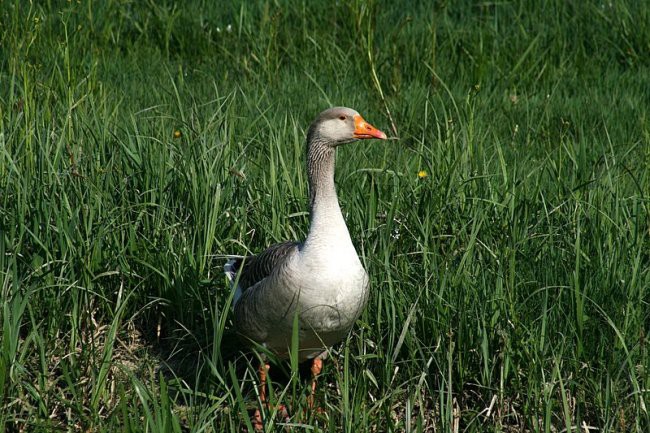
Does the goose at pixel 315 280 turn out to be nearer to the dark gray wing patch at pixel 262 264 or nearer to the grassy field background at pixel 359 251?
the dark gray wing patch at pixel 262 264

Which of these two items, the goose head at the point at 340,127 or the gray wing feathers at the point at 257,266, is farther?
the goose head at the point at 340,127

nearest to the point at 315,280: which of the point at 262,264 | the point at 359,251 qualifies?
the point at 262,264

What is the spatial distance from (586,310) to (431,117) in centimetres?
271

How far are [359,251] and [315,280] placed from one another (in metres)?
0.88

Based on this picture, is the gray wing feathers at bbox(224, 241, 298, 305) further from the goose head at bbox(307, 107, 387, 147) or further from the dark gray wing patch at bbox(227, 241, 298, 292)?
the goose head at bbox(307, 107, 387, 147)

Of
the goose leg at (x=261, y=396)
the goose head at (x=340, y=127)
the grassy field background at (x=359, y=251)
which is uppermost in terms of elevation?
the goose head at (x=340, y=127)

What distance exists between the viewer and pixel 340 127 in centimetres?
406

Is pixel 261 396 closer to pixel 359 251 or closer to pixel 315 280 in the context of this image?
pixel 315 280

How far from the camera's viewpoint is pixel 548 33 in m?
7.88

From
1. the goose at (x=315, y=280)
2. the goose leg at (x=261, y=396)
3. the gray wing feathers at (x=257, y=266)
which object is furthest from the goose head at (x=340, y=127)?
the goose leg at (x=261, y=396)

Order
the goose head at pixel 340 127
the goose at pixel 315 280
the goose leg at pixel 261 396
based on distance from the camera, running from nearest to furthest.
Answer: the goose at pixel 315 280
the goose leg at pixel 261 396
the goose head at pixel 340 127

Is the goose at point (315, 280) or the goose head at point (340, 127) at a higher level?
the goose head at point (340, 127)

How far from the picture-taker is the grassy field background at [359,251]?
12.4ft

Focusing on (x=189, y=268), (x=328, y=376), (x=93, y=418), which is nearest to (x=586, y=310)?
(x=328, y=376)
